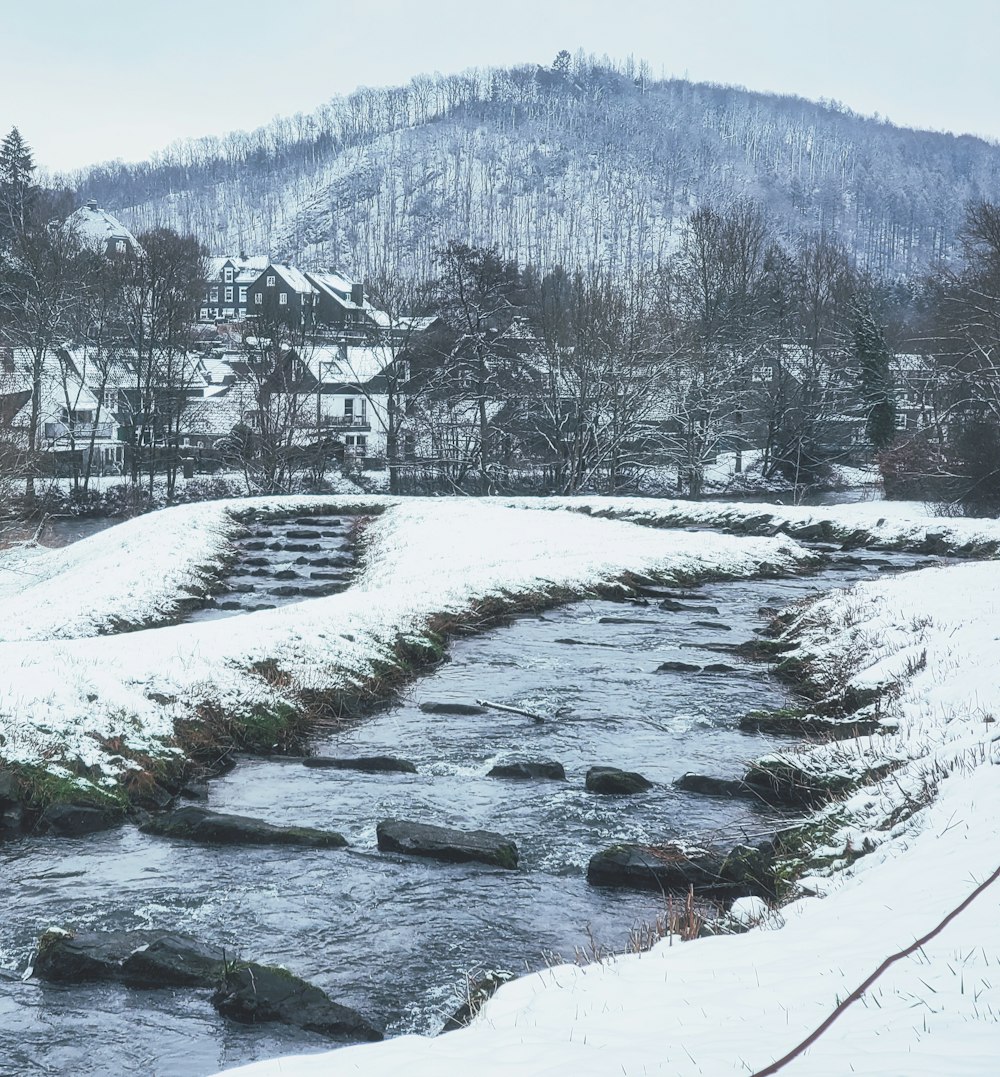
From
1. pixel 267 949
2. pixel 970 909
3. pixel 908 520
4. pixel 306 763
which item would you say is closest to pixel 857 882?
pixel 970 909

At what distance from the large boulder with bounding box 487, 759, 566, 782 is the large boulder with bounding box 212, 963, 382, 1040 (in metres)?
3.93

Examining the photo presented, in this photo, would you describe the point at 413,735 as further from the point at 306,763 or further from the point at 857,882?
the point at 857,882

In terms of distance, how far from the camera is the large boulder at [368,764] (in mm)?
9516

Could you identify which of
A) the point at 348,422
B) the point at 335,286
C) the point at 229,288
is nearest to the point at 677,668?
the point at 348,422

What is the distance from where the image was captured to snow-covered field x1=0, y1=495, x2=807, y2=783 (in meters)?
9.84

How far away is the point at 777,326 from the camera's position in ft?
205

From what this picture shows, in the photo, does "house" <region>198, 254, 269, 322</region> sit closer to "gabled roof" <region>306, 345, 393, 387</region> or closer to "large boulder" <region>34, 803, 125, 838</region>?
"gabled roof" <region>306, 345, 393, 387</region>

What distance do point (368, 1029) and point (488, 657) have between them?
31.1 feet

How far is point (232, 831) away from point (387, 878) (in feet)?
4.53

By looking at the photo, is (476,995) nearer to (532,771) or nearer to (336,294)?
(532,771)

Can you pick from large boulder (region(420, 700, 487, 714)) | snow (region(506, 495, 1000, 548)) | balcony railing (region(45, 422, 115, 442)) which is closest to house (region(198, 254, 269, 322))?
balcony railing (region(45, 422, 115, 442))

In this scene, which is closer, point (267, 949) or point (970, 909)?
point (970, 909)

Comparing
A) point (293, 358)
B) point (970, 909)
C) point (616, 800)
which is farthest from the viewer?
point (293, 358)

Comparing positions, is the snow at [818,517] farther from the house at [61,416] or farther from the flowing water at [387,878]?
the house at [61,416]
